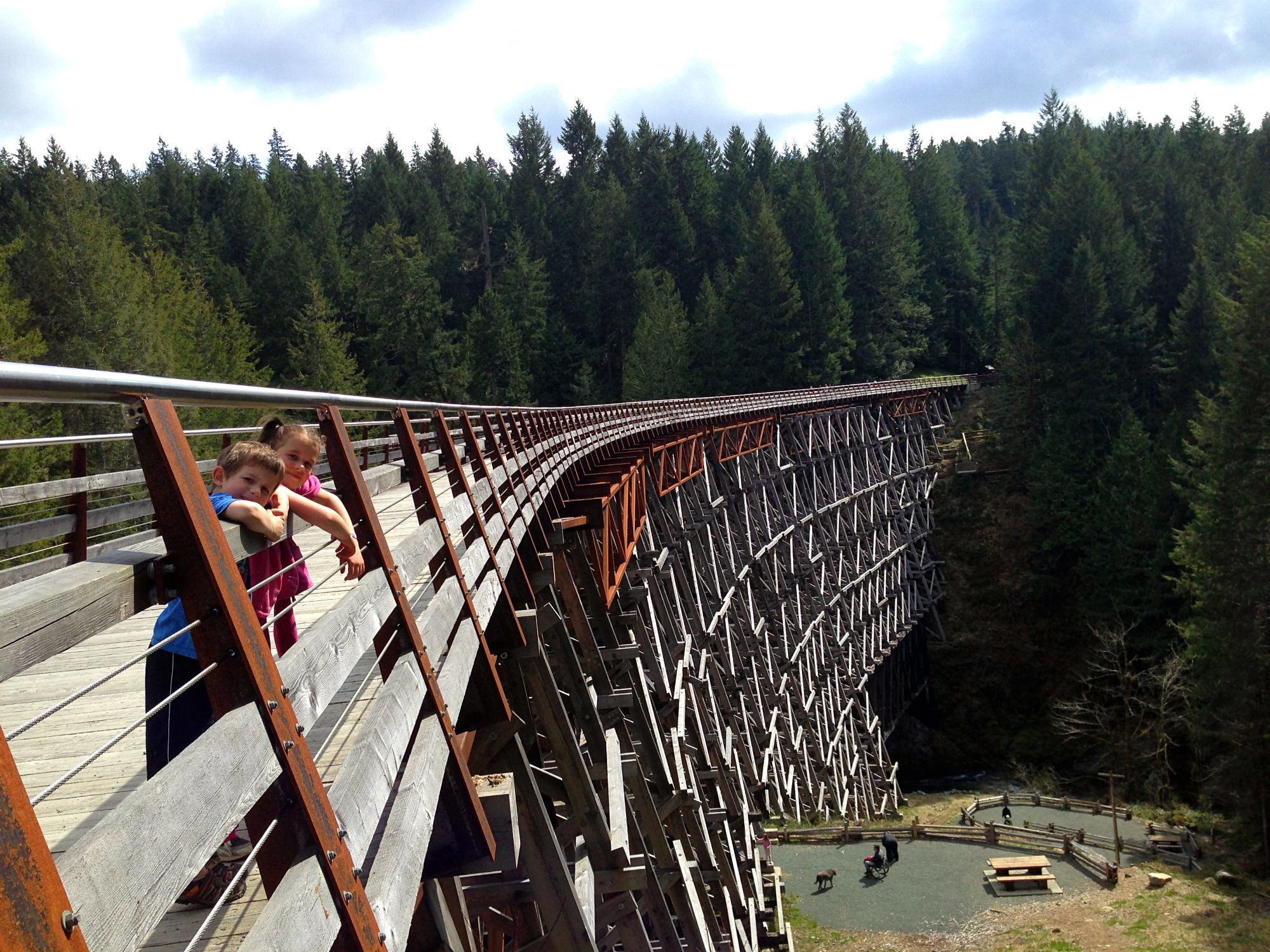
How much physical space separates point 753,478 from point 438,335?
34.6 meters

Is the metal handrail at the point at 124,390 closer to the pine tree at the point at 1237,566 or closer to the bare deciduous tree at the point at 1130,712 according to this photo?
the bare deciduous tree at the point at 1130,712

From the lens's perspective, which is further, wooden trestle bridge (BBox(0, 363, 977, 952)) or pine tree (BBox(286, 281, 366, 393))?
pine tree (BBox(286, 281, 366, 393))

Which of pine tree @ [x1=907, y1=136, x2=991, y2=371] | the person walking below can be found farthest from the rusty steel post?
pine tree @ [x1=907, y1=136, x2=991, y2=371]

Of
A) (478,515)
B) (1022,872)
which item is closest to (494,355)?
(1022,872)

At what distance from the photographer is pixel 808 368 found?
50.5m

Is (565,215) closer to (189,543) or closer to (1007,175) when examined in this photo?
(1007,175)

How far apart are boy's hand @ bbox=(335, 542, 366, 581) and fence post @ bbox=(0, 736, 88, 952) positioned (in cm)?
192

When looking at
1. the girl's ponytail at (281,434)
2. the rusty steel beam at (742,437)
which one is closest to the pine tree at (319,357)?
the rusty steel beam at (742,437)

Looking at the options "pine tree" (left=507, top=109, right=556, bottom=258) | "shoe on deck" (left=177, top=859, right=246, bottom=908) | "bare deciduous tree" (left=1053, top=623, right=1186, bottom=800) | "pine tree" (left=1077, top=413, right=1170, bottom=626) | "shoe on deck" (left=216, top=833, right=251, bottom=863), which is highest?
"pine tree" (left=507, top=109, right=556, bottom=258)

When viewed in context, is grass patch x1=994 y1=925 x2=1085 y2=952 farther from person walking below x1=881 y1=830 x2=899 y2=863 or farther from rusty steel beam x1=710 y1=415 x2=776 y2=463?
rusty steel beam x1=710 y1=415 x2=776 y2=463

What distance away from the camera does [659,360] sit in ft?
164

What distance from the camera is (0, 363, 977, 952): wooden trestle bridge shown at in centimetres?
131

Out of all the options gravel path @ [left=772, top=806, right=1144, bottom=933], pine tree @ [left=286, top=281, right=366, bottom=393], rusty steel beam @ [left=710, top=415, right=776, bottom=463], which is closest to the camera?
gravel path @ [left=772, top=806, right=1144, bottom=933]

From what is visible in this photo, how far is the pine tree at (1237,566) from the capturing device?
2200 centimetres
